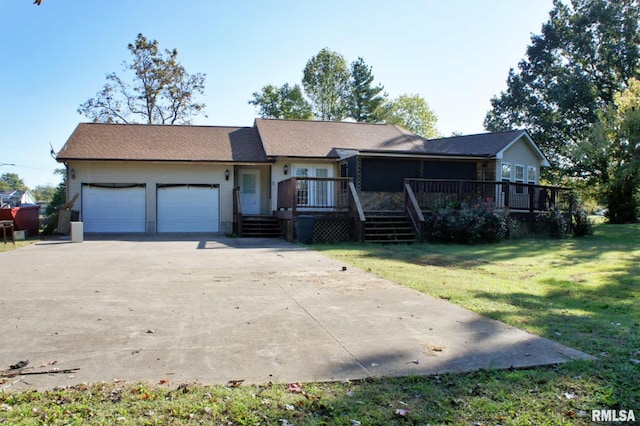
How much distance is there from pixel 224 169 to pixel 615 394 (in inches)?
733

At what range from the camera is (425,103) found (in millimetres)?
50594

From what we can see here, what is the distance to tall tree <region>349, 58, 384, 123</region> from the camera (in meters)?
45.0

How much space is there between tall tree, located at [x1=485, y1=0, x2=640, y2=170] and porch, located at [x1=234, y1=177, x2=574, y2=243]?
48.3ft

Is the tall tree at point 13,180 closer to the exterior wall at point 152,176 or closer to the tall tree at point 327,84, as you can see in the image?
the tall tree at point 327,84

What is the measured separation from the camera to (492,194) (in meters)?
19.2

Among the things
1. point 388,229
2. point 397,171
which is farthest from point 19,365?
point 397,171

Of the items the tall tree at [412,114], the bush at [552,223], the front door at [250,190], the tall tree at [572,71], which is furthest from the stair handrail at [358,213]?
the tall tree at [412,114]

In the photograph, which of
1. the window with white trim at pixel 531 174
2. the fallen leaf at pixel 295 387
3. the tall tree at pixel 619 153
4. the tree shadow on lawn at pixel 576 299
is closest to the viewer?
the fallen leaf at pixel 295 387

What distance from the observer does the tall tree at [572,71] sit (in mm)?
32906

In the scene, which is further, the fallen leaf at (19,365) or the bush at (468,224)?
the bush at (468,224)

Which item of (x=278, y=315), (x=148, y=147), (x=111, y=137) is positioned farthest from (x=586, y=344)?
(x=111, y=137)

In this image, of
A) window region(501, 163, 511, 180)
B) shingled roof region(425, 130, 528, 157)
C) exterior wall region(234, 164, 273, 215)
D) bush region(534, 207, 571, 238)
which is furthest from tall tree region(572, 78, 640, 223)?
exterior wall region(234, 164, 273, 215)

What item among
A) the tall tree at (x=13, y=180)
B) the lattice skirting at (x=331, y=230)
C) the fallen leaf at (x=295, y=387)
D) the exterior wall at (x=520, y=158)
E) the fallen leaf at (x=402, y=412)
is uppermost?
the tall tree at (x=13, y=180)

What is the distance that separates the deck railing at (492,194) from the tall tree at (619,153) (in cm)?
670
